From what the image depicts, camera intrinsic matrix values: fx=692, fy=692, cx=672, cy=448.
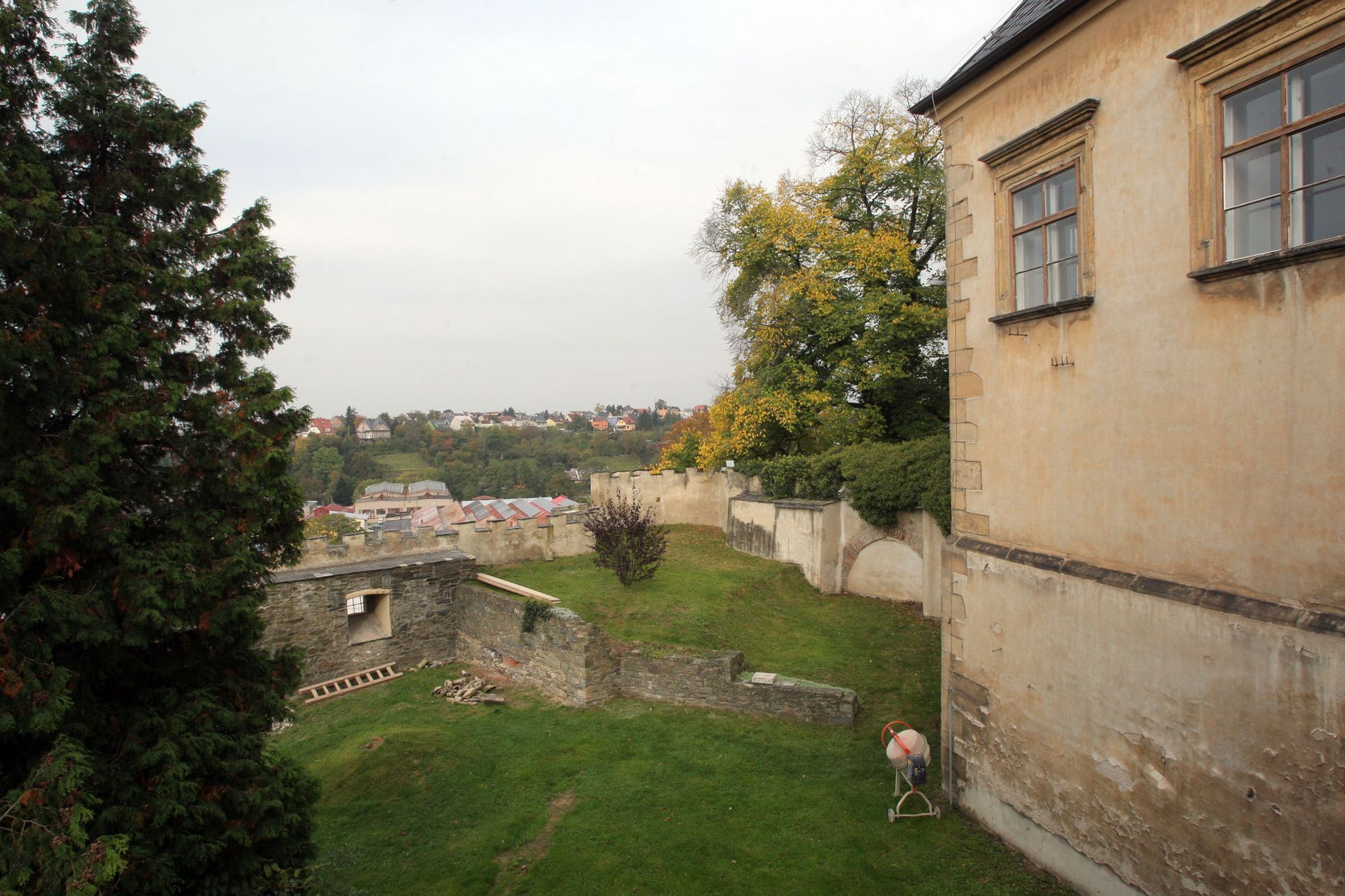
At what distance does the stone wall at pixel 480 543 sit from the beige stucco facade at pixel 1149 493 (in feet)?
44.5

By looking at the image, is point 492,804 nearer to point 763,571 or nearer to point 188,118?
point 188,118

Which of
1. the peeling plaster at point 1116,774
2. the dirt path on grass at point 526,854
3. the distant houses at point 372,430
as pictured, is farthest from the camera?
the distant houses at point 372,430

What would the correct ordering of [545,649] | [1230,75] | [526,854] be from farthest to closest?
[545,649] → [526,854] → [1230,75]

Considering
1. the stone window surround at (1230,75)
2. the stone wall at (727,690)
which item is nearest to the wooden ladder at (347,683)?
the stone wall at (727,690)

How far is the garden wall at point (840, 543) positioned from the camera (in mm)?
15445

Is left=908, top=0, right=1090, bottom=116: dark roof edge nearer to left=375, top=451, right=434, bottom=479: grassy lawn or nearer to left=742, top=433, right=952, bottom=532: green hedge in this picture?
left=742, top=433, right=952, bottom=532: green hedge

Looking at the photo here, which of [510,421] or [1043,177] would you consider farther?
[510,421]

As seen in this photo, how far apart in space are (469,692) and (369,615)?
3785 mm

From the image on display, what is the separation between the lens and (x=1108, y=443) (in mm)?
5805

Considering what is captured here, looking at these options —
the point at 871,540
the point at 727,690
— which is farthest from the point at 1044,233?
the point at 871,540

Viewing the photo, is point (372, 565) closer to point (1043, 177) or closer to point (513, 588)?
point (513, 588)

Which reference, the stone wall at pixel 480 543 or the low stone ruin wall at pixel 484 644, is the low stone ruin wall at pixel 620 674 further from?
the stone wall at pixel 480 543

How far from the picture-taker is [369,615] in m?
15.8

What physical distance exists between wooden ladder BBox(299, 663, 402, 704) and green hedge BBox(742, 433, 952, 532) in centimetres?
1091
